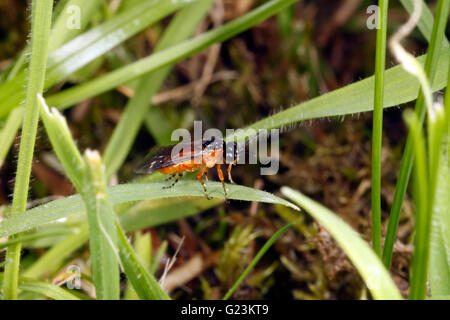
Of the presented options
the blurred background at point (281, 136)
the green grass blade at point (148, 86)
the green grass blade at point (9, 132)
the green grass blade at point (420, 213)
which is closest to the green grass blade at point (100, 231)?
the green grass blade at point (420, 213)

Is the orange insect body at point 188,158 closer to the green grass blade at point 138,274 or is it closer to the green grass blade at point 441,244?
the green grass blade at point 138,274

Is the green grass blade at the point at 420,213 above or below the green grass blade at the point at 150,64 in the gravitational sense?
below

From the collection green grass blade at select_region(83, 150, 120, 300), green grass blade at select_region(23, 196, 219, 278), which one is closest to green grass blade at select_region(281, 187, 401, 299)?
green grass blade at select_region(83, 150, 120, 300)

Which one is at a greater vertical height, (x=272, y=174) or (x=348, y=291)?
(x=272, y=174)

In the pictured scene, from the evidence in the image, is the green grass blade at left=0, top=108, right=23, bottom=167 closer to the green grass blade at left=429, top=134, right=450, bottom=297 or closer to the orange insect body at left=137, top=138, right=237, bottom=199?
the orange insect body at left=137, top=138, right=237, bottom=199

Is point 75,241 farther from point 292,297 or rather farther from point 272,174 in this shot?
point 272,174

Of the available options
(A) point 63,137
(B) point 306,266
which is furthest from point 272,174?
(A) point 63,137

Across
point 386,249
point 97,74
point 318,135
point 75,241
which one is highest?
point 97,74
